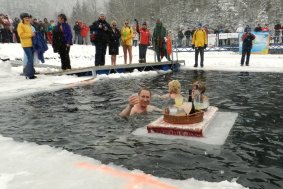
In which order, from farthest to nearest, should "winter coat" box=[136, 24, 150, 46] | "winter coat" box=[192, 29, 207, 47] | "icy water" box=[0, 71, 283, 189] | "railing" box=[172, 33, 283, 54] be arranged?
1. "railing" box=[172, 33, 283, 54]
2. "winter coat" box=[192, 29, 207, 47]
3. "winter coat" box=[136, 24, 150, 46]
4. "icy water" box=[0, 71, 283, 189]

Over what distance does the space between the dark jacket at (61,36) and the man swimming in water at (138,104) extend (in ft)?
21.8

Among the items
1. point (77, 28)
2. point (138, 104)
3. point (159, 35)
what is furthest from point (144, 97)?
point (77, 28)

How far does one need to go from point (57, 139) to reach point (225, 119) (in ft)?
11.8

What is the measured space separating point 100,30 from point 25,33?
3133mm

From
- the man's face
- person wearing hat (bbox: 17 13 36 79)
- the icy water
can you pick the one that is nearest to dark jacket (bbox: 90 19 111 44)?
person wearing hat (bbox: 17 13 36 79)

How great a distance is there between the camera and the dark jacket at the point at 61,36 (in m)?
13.0

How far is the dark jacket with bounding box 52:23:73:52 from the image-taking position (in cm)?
1303

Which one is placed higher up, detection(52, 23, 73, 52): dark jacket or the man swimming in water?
detection(52, 23, 73, 52): dark jacket

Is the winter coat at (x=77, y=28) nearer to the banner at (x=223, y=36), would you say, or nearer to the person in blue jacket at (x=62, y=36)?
the banner at (x=223, y=36)

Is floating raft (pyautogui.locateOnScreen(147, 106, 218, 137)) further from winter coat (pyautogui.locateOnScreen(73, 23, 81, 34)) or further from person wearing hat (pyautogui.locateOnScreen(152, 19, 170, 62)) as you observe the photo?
winter coat (pyautogui.locateOnScreen(73, 23, 81, 34))

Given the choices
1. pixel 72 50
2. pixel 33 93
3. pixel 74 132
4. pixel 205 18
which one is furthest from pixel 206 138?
pixel 205 18

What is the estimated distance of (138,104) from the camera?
7.71m

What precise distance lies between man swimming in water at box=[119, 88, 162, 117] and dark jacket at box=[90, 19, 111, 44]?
22.3 ft

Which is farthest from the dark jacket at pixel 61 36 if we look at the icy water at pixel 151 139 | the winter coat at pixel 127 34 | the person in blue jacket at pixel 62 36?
the winter coat at pixel 127 34
